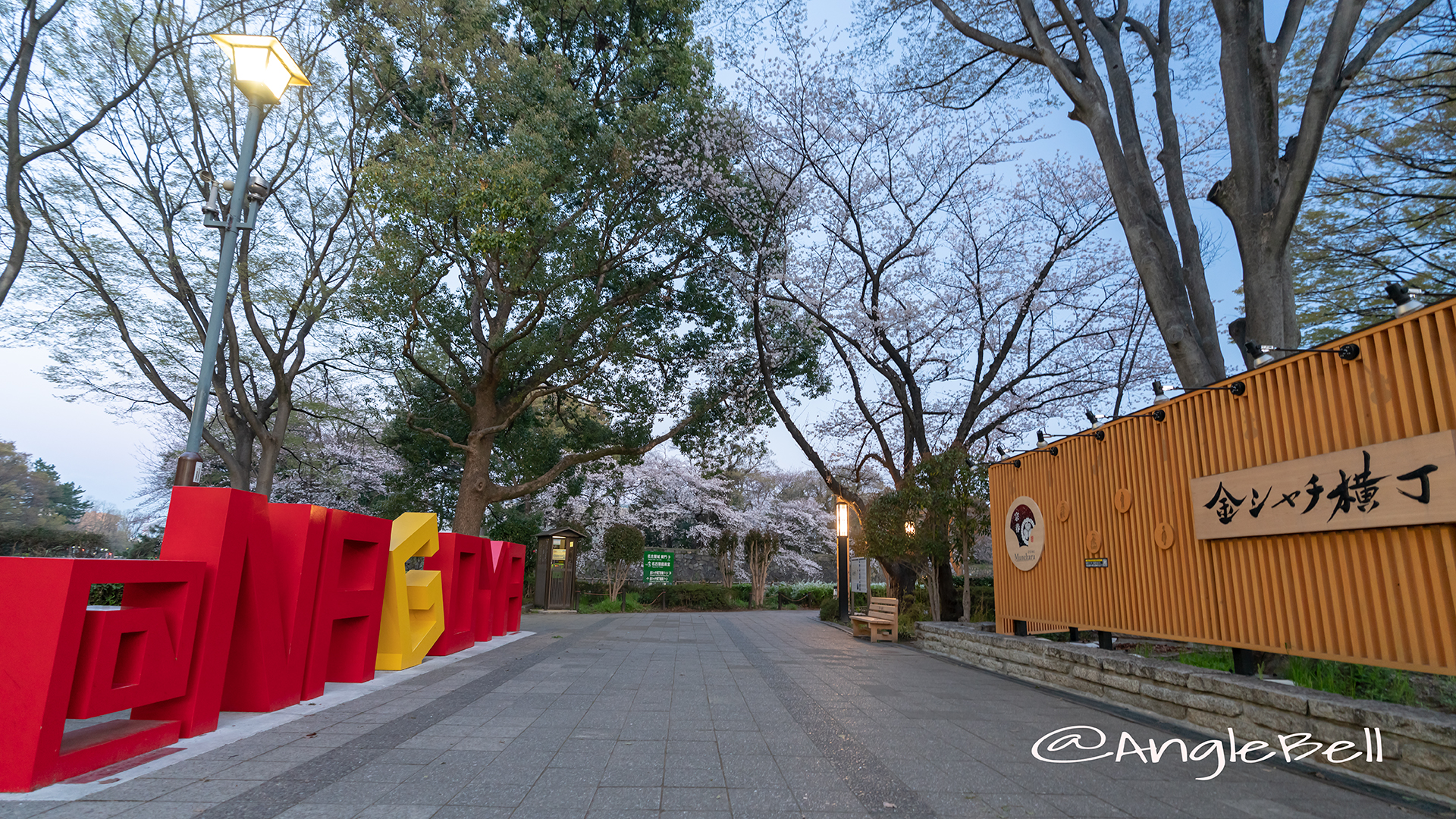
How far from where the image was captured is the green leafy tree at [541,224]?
33.5 ft

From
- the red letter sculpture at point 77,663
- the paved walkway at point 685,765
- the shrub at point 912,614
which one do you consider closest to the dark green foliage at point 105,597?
the paved walkway at point 685,765

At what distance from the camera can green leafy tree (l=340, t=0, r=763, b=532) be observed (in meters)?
10.2

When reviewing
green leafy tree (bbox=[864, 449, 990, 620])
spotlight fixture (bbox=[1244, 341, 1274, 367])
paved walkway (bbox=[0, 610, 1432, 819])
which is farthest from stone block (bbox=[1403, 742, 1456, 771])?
green leafy tree (bbox=[864, 449, 990, 620])

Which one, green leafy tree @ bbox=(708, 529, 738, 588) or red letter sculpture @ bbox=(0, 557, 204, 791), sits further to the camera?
green leafy tree @ bbox=(708, 529, 738, 588)

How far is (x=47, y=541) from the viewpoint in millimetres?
13391

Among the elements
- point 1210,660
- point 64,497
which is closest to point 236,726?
point 1210,660

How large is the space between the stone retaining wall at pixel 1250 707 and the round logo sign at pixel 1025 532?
3.28ft

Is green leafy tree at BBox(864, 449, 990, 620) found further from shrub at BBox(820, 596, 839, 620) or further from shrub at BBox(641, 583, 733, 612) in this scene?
shrub at BBox(641, 583, 733, 612)

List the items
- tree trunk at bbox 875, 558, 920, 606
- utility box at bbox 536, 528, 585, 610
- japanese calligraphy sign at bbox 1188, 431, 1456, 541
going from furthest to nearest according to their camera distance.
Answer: utility box at bbox 536, 528, 585, 610, tree trunk at bbox 875, 558, 920, 606, japanese calligraphy sign at bbox 1188, 431, 1456, 541

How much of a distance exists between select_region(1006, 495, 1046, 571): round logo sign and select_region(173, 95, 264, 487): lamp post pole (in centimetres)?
814

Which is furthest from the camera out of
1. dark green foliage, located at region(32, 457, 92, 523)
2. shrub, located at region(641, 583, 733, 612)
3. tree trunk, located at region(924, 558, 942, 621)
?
dark green foliage, located at region(32, 457, 92, 523)

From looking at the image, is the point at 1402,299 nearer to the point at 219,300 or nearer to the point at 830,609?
the point at 219,300

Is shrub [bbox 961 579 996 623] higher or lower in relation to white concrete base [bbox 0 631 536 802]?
higher

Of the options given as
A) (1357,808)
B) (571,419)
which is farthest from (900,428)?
(1357,808)
